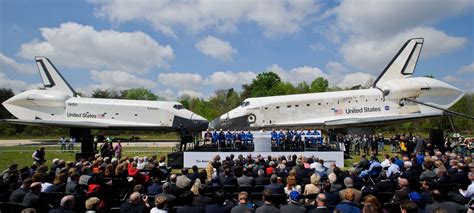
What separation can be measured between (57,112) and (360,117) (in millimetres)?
30308

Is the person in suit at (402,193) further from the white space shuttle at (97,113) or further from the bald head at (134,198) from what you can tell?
the white space shuttle at (97,113)

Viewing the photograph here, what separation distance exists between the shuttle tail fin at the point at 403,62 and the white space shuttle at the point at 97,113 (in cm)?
1884

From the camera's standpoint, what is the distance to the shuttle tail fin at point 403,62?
110 ft

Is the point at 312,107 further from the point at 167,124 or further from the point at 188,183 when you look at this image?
the point at 188,183

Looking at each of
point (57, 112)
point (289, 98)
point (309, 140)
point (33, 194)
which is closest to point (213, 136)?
point (309, 140)

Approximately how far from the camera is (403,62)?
33.7 meters

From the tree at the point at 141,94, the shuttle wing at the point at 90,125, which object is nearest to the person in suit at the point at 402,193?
the shuttle wing at the point at 90,125

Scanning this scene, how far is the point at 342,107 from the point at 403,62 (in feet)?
28.3

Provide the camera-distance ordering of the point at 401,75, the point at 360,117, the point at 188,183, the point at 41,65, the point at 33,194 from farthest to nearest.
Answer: the point at 41,65 < the point at 401,75 < the point at 360,117 < the point at 188,183 < the point at 33,194

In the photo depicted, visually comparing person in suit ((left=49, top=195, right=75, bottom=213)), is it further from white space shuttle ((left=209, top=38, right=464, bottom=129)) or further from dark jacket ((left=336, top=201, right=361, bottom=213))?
white space shuttle ((left=209, top=38, right=464, bottom=129))

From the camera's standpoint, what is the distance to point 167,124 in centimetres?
3378

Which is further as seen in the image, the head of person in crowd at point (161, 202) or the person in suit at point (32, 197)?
the person in suit at point (32, 197)

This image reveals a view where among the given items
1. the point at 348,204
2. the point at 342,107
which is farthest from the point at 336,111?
the point at 348,204

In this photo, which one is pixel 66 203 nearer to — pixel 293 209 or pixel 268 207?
pixel 268 207
